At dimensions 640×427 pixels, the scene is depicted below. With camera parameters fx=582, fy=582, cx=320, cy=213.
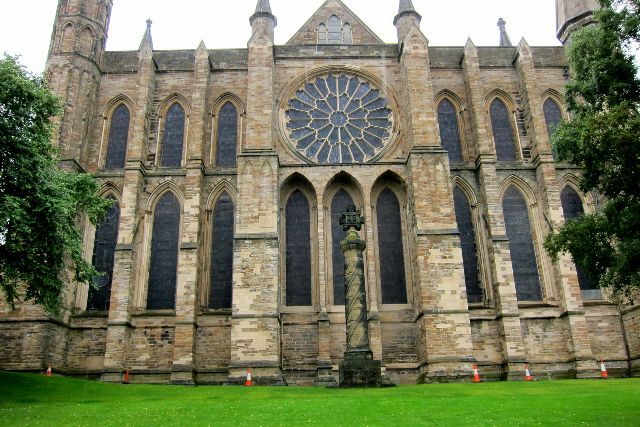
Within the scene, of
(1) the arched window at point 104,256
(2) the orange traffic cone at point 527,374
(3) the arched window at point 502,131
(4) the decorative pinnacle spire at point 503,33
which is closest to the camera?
(2) the orange traffic cone at point 527,374

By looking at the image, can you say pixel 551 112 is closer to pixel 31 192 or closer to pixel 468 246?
pixel 468 246

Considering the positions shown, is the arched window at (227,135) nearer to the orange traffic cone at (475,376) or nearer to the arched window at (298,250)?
the arched window at (298,250)

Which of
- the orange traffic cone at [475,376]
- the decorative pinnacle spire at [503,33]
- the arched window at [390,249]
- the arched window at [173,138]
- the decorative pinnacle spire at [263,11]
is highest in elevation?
the decorative pinnacle spire at [503,33]

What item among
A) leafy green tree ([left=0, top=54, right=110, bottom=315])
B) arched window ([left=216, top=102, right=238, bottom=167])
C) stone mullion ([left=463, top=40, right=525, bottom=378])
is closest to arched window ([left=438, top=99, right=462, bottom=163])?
stone mullion ([left=463, top=40, right=525, bottom=378])

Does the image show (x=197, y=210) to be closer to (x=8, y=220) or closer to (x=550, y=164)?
(x=8, y=220)

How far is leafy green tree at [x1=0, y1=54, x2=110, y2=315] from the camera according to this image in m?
15.4

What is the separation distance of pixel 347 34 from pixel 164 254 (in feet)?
45.3

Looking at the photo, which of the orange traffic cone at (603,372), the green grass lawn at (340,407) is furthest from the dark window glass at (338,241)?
the orange traffic cone at (603,372)

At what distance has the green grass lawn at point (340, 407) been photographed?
34.0 feet

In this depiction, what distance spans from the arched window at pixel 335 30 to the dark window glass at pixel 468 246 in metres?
9.57

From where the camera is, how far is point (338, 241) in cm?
2406

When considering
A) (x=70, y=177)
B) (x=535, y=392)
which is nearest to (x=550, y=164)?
(x=535, y=392)

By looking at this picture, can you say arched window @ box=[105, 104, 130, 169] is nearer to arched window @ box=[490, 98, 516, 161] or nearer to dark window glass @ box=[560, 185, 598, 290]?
arched window @ box=[490, 98, 516, 161]

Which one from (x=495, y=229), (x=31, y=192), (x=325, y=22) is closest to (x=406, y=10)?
(x=325, y=22)
